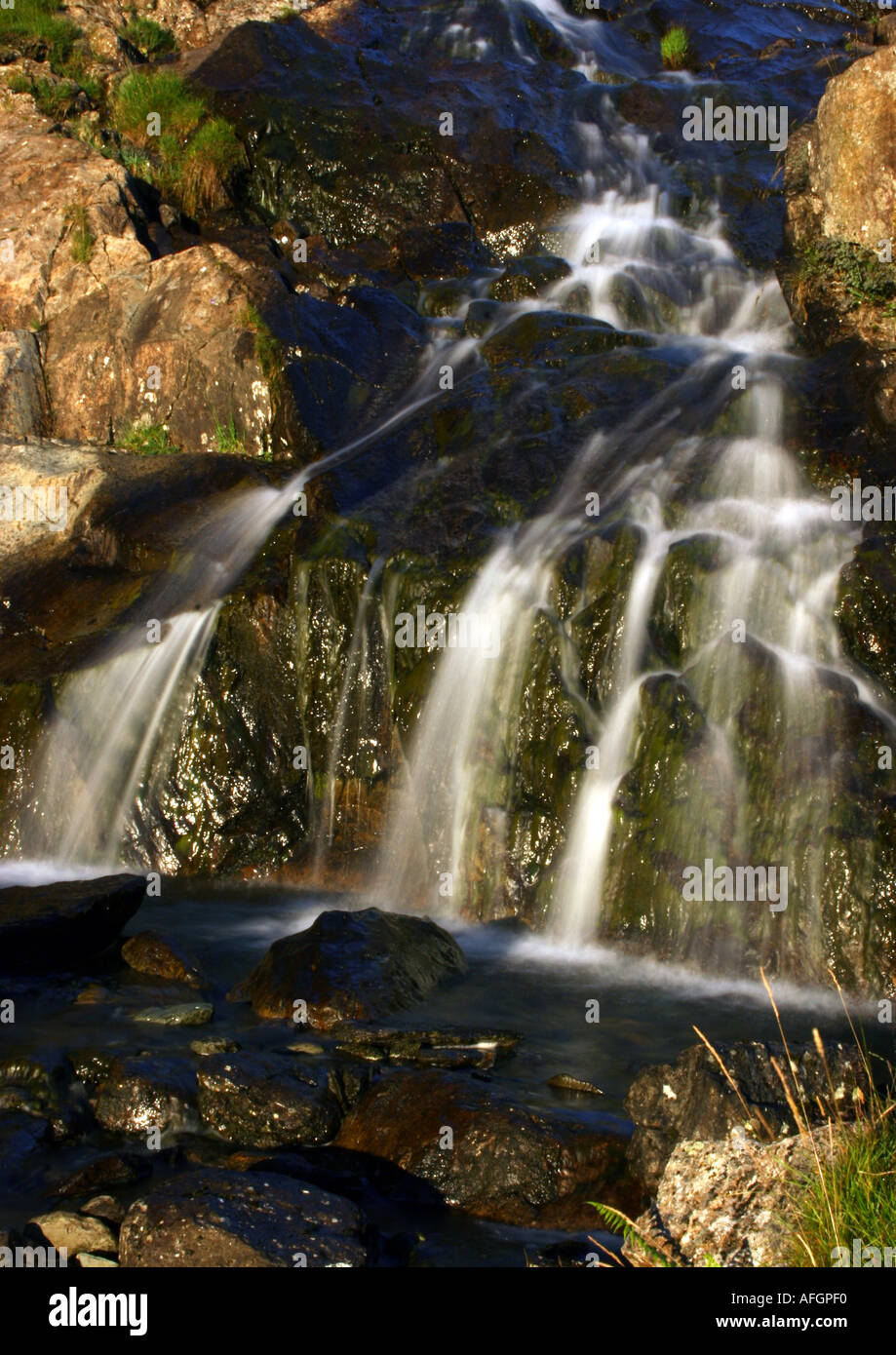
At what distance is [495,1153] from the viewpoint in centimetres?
593

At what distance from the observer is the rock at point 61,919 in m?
8.66

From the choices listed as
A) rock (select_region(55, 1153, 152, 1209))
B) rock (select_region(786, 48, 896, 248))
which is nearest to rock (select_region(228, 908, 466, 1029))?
rock (select_region(55, 1153, 152, 1209))

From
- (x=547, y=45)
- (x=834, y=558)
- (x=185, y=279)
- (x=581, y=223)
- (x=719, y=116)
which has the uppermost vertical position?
(x=547, y=45)

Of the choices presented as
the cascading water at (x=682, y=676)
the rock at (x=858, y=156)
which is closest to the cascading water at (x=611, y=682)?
the cascading water at (x=682, y=676)

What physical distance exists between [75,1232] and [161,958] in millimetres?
3475

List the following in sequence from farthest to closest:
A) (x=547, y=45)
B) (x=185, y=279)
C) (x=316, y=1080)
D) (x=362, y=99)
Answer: (x=547, y=45) → (x=362, y=99) → (x=185, y=279) → (x=316, y=1080)

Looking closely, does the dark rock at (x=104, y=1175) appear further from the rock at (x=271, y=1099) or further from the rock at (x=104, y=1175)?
the rock at (x=271, y=1099)

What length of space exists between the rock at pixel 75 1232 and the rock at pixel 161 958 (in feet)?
10.4

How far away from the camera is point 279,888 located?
11266 mm

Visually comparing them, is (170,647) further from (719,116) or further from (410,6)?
(410,6)

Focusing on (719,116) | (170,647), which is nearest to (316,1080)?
(170,647)

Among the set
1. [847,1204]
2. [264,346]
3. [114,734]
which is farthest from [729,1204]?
[264,346]

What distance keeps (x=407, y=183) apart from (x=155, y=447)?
272 inches

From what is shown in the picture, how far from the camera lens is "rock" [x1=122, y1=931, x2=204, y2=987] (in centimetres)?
856
